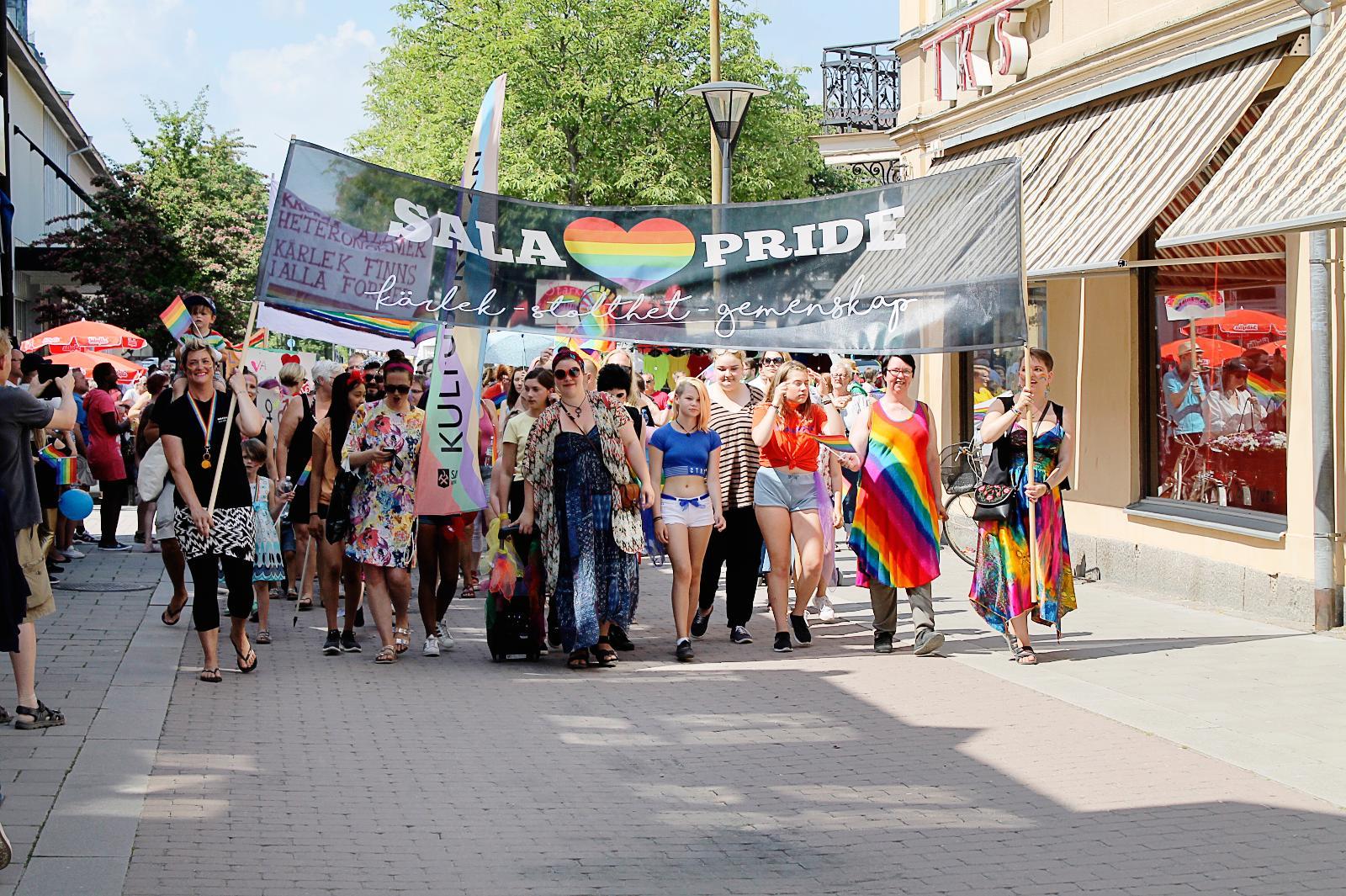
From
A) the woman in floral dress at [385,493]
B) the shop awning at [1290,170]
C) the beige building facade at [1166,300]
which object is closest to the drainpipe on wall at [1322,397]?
the beige building facade at [1166,300]

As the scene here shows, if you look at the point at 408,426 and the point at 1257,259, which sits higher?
the point at 1257,259

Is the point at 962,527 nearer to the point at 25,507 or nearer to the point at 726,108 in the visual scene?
the point at 726,108

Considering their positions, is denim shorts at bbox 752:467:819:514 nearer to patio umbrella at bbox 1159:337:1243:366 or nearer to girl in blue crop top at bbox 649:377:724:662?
girl in blue crop top at bbox 649:377:724:662

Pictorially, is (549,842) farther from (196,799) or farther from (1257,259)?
(1257,259)

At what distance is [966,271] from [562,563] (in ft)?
10.4

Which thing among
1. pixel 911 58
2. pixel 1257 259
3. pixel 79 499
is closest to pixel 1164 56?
pixel 1257 259

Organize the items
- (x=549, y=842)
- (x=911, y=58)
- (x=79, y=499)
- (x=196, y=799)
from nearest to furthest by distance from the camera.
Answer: (x=549, y=842)
(x=196, y=799)
(x=79, y=499)
(x=911, y=58)

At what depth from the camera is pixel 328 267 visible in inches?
368

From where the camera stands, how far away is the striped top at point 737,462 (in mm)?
11133

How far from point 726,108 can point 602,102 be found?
2074cm

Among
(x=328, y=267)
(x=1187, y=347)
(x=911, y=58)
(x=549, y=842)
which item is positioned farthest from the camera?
(x=911, y=58)

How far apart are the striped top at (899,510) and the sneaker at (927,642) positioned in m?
0.33

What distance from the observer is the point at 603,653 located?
1007cm

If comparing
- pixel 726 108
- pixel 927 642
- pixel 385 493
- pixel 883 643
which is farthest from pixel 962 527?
pixel 385 493
